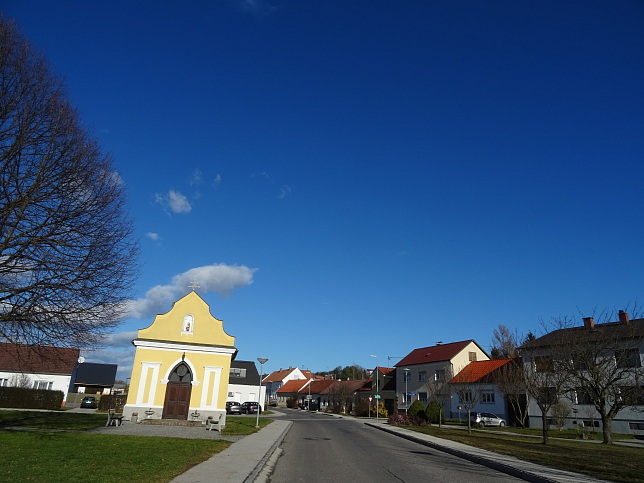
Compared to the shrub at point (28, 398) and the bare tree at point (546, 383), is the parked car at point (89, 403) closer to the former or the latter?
the shrub at point (28, 398)

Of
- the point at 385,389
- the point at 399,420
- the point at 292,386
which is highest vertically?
the point at 292,386

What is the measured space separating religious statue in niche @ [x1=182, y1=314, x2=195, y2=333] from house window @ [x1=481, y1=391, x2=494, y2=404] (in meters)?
33.9

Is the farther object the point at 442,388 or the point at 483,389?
the point at 483,389

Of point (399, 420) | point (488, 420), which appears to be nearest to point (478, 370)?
point (488, 420)

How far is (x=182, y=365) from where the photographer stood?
31.3 metres

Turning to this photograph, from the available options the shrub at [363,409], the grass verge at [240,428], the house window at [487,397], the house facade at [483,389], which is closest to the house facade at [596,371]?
the house facade at [483,389]

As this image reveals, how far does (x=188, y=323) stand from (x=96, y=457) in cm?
1909

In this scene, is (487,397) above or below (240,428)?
above

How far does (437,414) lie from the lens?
44000 mm

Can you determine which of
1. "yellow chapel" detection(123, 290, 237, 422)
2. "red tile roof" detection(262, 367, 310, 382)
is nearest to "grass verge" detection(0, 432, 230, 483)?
"yellow chapel" detection(123, 290, 237, 422)

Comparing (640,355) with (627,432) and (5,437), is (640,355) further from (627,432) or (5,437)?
(5,437)

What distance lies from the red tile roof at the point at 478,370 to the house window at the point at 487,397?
162 centimetres

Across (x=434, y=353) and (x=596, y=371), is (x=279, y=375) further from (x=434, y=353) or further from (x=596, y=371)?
(x=596, y=371)

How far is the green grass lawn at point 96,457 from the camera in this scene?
33.9 feet
